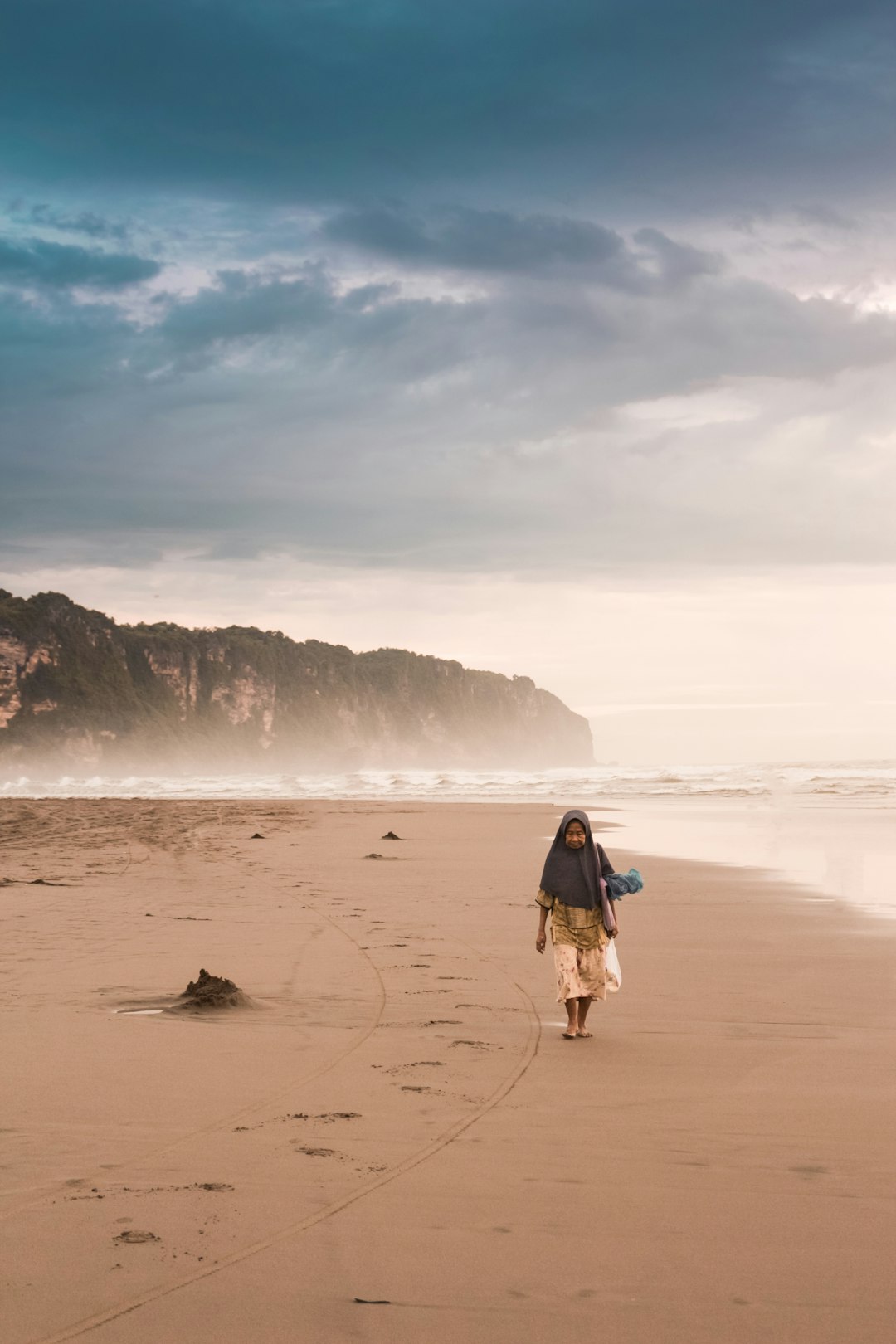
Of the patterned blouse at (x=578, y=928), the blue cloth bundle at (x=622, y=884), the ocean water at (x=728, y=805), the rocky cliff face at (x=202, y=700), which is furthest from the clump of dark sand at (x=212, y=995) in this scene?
the rocky cliff face at (x=202, y=700)

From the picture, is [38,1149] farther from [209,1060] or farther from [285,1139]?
[209,1060]

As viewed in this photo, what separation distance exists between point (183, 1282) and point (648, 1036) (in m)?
4.55

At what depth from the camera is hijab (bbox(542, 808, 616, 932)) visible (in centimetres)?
812

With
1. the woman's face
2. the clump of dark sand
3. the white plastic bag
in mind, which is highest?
the woman's face

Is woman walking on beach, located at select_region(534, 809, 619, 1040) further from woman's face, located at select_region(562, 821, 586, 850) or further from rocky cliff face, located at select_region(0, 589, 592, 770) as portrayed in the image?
rocky cliff face, located at select_region(0, 589, 592, 770)

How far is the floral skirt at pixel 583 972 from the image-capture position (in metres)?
7.85

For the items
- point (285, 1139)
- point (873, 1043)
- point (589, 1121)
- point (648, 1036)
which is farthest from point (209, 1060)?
point (873, 1043)

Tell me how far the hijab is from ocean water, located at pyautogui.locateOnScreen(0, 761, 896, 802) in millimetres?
34509

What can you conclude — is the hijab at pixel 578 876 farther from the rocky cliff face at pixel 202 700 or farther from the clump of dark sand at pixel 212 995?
the rocky cliff face at pixel 202 700

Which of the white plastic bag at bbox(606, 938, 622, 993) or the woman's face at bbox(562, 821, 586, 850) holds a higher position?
the woman's face at bbox(562, 821, 586, 850)

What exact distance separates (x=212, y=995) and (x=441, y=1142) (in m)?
3.41

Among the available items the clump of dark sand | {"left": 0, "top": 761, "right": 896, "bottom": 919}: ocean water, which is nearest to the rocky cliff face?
{"left": 0, "top": 761, "right": 896, "bottom": 919}: ocean water

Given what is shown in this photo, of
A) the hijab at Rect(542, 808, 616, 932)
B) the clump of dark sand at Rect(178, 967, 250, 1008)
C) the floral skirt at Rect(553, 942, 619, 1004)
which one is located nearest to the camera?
the floral skirt at Rect(553, 942, 619, 1004)

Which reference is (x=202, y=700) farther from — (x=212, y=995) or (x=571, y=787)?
(x=212, y=995)
